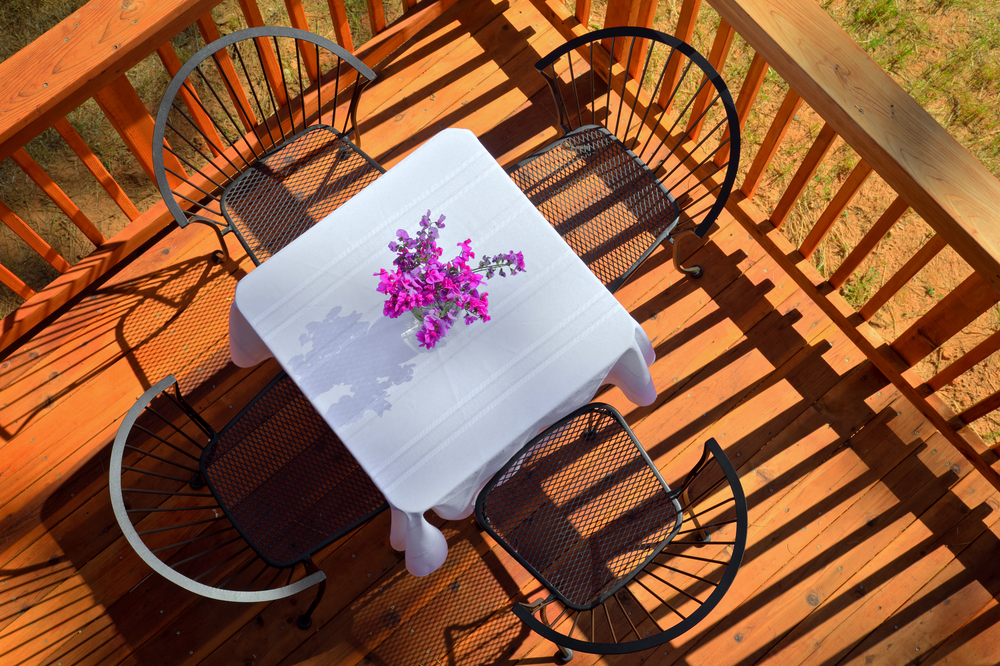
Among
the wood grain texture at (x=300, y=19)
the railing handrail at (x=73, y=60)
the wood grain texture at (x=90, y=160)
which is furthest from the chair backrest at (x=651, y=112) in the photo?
the wood grain texture at (x=90, y=160)

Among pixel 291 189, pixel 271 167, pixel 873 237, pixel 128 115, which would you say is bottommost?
pixel 873 237

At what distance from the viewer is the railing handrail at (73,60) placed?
6.43 feet

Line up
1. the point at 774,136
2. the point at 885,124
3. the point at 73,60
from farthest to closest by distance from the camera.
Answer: the point at 774,136, the point at 73,60, the point at 885,124

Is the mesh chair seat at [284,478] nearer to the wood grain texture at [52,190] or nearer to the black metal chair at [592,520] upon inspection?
Result: the black metal chair at [592,520]

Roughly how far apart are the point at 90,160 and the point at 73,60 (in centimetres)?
54

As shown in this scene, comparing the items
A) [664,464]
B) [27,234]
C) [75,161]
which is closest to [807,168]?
[664,464]

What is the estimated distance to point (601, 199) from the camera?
2420mm

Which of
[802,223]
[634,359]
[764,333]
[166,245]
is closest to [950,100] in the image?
[802,223]

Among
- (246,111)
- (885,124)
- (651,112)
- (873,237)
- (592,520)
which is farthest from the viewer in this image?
(651,112)

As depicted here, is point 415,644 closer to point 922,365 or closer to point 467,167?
point 467,167

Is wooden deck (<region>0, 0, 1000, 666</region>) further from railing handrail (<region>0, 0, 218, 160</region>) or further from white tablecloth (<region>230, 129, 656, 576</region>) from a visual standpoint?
railing handrail (<region>0, 0, 218, 160</region>)

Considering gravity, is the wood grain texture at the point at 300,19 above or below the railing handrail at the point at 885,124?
above

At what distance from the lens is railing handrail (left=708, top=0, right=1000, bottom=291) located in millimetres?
1830

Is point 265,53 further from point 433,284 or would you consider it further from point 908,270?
point 908,270
